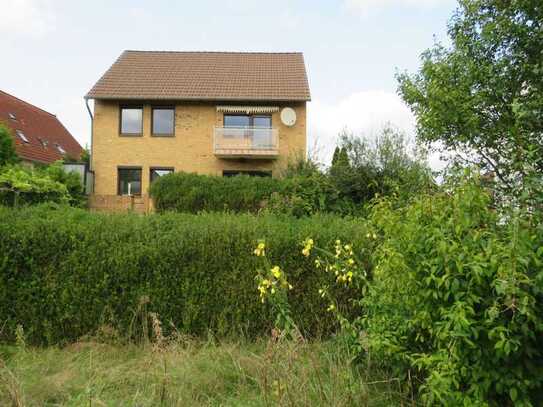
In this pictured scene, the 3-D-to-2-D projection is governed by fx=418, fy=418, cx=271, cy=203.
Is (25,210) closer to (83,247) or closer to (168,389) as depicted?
(83,247)

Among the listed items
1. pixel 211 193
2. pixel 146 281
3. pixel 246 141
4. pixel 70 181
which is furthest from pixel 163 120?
pixel 146 281

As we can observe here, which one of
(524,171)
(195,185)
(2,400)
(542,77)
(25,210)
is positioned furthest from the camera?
(195,185)

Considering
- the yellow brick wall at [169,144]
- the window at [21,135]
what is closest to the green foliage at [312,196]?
the yellow brick wall at [169,144]

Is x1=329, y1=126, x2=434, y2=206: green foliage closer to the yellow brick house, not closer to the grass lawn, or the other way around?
the yellow brick house

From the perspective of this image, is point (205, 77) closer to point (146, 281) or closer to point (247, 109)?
Result: point (247, 109)

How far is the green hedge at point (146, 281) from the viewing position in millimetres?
4914

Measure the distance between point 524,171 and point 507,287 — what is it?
874mm

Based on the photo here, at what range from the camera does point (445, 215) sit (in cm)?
276

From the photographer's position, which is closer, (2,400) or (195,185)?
(2,400)

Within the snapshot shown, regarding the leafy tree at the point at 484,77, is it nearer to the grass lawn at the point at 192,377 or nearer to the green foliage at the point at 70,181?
the grass lawn at the point at 192,377

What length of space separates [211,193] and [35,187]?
554 cm

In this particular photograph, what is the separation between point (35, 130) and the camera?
2988 cm

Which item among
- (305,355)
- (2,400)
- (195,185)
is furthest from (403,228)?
(195,185)

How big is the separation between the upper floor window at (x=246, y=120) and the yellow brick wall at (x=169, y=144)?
423 mm
